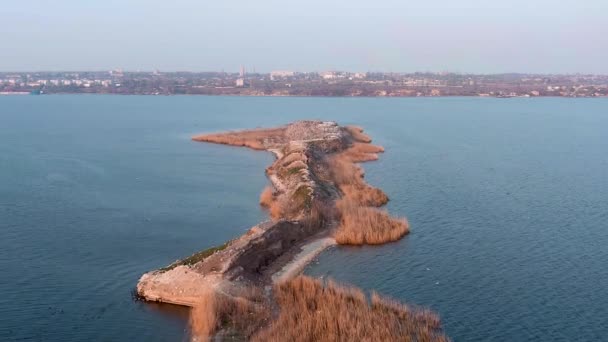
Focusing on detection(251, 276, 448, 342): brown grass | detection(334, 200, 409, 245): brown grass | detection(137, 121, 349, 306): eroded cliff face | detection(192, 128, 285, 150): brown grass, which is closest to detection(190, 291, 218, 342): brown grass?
detection(137, 121, 349, 306): eroded cliff face

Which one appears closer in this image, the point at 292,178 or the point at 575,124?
the point at 292,178

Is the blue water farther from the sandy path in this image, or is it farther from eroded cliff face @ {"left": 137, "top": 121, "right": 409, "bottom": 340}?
eroded cliff face @ {"left": 137, "top": 121, "right": 409, "bottom": 340}

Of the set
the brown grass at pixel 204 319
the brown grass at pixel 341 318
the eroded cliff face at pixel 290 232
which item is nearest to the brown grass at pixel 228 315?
the brown grass at pixel 204 319

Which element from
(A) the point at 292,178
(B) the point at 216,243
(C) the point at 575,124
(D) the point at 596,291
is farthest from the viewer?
(C) the point at 575,124

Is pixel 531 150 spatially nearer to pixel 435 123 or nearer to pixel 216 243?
pixel 435 123

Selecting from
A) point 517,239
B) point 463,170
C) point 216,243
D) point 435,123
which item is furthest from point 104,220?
point 435,123
